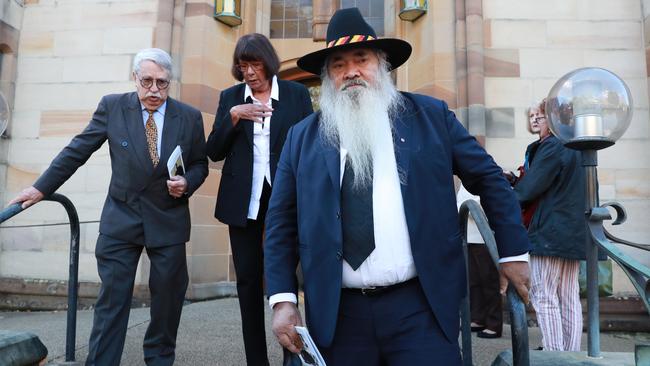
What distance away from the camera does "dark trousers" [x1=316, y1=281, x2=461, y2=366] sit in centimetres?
166

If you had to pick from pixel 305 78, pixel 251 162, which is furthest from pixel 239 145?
pixel 305 78

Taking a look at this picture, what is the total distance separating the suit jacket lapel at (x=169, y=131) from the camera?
284 centimetres

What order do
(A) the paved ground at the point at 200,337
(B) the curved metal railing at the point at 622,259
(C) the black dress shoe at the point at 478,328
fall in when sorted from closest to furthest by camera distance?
(B) the curved metal railing at the point at 622,259
(A) the paved ground at the point at 200,337
(C) the black dress shoe at the point at 478,328

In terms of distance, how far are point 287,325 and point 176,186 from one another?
51.7 inches

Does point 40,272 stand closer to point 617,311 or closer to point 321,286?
point 321,286

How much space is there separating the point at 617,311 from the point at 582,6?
333 centimetres

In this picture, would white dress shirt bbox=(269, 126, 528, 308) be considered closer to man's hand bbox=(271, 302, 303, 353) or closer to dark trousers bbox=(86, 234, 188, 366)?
man's hand bbox=(271, 302, 303, 353)

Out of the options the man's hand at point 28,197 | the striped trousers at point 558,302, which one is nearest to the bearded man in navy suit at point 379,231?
the man's hand at point 28,197

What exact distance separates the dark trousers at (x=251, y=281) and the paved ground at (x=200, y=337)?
61 cm

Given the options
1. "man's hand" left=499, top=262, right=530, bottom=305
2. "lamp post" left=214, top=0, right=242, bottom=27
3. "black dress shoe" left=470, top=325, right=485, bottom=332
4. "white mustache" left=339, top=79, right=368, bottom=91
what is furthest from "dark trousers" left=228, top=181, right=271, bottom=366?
"lamp post" left=214, top=0, right=242, bottom=27

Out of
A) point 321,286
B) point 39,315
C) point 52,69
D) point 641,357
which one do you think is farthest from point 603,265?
point 52,69

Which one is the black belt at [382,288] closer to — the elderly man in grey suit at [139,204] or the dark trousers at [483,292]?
the elderly man in grey suit at [139,204]

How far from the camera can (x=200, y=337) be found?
405 centimetres

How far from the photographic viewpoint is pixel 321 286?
1724mm
